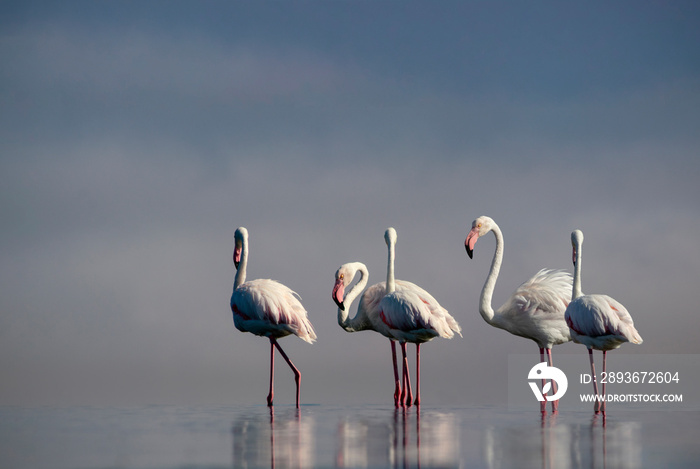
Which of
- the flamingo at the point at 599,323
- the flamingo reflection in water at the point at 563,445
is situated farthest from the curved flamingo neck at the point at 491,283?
the flamingo reflection in water at the point at 563,445

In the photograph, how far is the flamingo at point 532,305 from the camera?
1694 centimetres

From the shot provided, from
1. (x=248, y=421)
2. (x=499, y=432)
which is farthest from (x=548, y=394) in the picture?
(x=248, y=421)

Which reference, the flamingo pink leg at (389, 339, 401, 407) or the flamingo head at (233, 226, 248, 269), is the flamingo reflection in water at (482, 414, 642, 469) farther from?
the flamingo head at (233, 226, 248, 269)

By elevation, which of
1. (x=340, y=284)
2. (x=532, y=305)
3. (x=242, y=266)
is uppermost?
(x=242, y=266)

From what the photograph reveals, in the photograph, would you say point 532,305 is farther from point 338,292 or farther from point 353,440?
point 353,440

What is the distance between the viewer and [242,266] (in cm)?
1883

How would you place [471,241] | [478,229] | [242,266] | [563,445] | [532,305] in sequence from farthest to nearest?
[242,266] < [478,229] < [471,241] < [532,305] < [563,445]

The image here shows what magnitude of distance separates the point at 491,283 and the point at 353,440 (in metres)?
8.31

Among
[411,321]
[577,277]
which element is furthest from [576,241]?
[411,321]

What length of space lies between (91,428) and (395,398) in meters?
7.08

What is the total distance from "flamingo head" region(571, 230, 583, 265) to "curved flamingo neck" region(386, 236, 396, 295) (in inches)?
159

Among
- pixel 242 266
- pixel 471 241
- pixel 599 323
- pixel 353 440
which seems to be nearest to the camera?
pixel 353 440

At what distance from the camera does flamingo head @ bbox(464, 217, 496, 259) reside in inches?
701

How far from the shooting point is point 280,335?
56.8 ft
